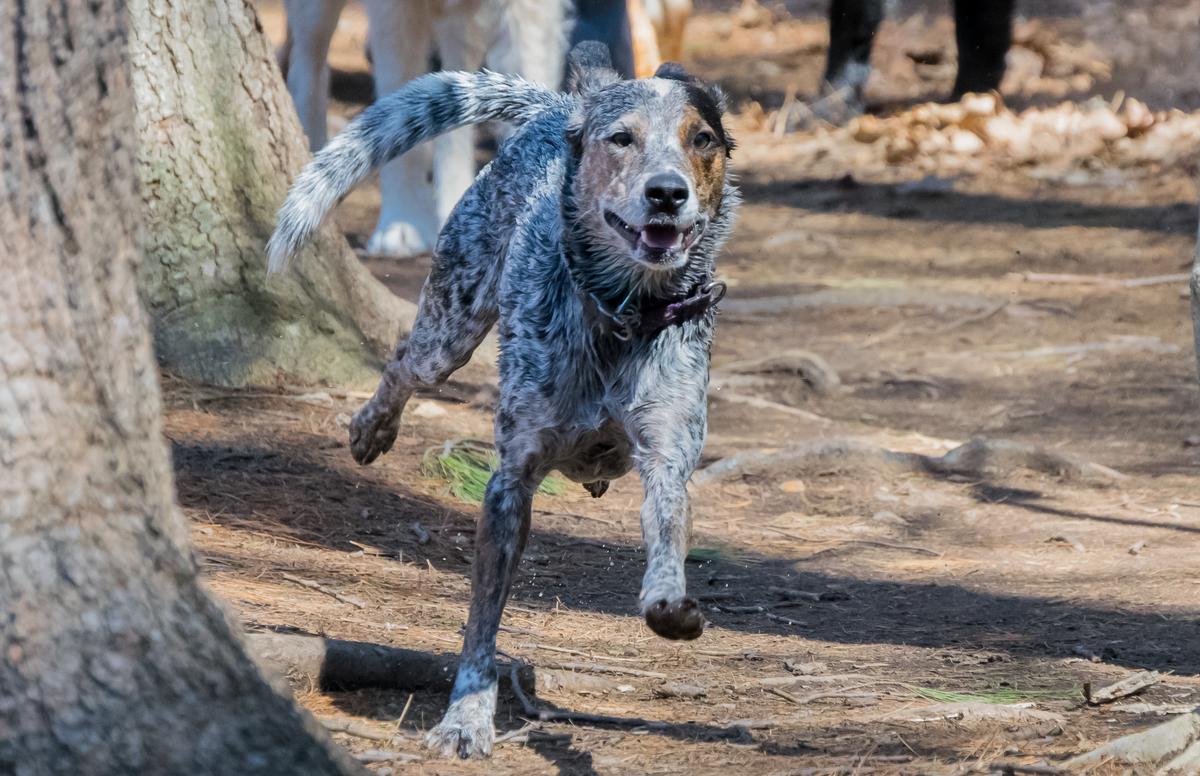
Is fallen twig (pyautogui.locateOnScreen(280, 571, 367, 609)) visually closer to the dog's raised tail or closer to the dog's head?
the dog's raised tail

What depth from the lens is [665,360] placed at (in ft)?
13.4

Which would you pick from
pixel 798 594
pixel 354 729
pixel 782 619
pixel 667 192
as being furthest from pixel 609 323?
pixel 798 594

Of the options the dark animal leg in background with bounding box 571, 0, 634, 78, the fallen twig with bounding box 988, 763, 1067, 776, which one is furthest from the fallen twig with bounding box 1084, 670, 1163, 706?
the dark animal leg in background with bounding box 571, 0, 634, 78

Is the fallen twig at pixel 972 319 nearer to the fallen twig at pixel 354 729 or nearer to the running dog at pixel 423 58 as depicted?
the running dog at pixel 423 58

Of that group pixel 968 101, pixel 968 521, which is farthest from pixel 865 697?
pixel 968 101

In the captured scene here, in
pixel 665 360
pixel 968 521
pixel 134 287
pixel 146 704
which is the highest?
pixel 134 287

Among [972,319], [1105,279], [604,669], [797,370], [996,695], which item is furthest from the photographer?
[1105,279]

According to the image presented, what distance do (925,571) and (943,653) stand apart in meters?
1.18

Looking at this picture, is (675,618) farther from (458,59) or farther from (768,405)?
(458,59)

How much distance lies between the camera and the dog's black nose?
3.88 metres

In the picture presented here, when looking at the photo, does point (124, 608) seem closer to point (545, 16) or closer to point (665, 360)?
Answer: point (665, 360)

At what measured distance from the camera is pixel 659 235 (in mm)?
3941

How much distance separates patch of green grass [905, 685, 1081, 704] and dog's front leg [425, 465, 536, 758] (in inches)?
45.0

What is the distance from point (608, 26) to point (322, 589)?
598 centimetres
